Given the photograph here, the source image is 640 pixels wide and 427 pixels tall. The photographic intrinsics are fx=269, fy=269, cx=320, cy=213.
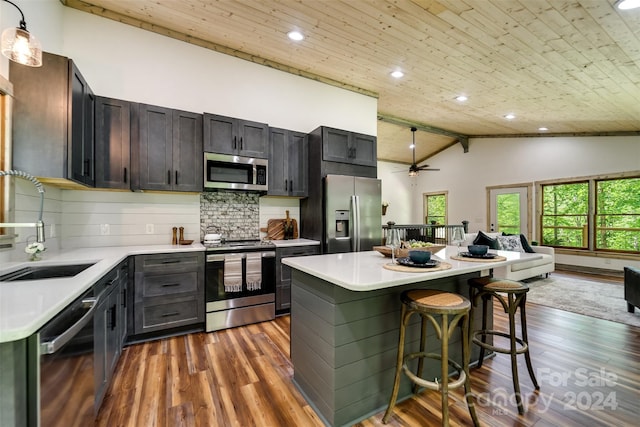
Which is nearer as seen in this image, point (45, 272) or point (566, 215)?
point (45, 272)

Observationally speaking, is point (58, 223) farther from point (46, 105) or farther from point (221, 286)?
point (221, 286)

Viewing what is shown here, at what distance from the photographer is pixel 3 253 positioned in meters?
1.81

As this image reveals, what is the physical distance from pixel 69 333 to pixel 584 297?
235 inches

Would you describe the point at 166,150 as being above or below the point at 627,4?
below

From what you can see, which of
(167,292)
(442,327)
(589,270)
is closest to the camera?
(442,327)

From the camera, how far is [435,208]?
9.52m

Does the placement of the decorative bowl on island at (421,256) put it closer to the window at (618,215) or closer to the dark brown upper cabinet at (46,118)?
the dark brown upper cabinet at (46,118)

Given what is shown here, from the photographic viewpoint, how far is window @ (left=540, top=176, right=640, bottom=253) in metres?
5.51

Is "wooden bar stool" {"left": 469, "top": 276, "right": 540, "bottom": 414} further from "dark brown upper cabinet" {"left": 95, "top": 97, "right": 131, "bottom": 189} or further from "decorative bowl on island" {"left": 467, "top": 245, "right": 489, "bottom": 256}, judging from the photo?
"dark brown upper cabinet" {"left": 95, "top": 97, "right": 131, "bottom": 189}

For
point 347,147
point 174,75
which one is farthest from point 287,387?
point 174,75

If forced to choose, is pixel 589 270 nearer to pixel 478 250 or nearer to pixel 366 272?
pixel 478 250

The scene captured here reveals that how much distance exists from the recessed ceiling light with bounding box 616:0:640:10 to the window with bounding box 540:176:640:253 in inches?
190

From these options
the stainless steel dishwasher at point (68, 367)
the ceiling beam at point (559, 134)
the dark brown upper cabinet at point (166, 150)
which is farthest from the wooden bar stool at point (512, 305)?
the ceiling beam at point (559, 134)

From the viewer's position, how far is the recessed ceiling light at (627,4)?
2.30 metres
